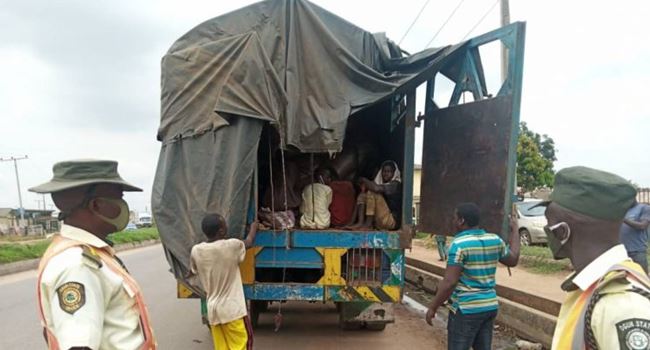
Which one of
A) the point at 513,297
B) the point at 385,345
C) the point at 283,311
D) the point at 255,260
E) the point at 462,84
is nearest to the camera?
the point at 255,260

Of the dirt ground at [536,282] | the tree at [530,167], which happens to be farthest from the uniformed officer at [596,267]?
the tree at [530,167]

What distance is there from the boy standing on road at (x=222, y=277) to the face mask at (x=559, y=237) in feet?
9.73

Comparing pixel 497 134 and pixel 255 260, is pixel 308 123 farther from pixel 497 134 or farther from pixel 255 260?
pixel 497 134

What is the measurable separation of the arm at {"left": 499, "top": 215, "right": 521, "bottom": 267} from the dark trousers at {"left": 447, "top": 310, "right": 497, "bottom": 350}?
1.38 ft

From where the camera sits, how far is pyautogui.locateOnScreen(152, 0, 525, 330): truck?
15.1 feet

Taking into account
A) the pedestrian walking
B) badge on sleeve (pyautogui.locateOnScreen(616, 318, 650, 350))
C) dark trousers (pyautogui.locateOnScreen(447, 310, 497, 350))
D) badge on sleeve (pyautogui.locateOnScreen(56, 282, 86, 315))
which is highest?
badge on sleeve (pyautogui.locateOnScreen(616, 318, 650, 350))

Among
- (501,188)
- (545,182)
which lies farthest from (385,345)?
(545,182)

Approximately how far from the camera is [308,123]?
16.2ft

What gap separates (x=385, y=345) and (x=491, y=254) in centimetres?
253

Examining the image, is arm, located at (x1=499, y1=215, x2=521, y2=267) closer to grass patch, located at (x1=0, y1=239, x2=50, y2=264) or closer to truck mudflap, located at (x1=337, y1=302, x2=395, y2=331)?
truck mudflap, located at (x1=337, y1=302, x2=395, y2=331)

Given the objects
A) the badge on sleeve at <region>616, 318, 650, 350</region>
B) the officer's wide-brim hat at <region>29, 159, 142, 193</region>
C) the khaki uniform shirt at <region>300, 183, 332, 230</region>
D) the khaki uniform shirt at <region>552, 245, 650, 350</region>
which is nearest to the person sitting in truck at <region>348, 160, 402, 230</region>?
the khaki uniform shirt at <region>300, 183, 332, 230</region>

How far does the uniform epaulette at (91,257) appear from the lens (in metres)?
1.76

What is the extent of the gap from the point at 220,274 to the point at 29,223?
4896 centimetres

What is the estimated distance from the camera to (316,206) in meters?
5.48
